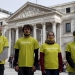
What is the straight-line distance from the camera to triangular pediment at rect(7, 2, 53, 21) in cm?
4225

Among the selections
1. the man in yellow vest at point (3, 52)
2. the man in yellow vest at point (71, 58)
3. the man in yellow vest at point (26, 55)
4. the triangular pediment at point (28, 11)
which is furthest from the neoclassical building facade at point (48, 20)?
the man in yellow vest at point (26, 55)

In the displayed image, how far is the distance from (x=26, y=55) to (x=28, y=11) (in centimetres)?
3940

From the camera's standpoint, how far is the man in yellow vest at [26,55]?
545 cm

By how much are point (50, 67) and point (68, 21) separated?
113 feet

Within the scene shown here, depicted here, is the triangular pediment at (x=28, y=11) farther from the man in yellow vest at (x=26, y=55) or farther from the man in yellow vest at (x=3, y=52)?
the man in yellow vest at (x=26, y=55)

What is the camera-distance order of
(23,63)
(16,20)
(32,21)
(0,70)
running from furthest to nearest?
1. (16,20)
2. (32,21)
3. (0,70)
4. (23,63)

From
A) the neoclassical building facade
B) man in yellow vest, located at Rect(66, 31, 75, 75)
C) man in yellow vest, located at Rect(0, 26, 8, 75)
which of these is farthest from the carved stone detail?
man in yellow vest, located at Rect(66, 31, 75, 75)

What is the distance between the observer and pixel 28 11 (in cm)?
4447

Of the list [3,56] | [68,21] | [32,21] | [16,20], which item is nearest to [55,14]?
[68,21]

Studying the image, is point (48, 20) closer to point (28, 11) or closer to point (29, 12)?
point (29, 12)

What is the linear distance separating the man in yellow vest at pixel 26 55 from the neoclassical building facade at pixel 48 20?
3330 cm

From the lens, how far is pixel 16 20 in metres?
45.6

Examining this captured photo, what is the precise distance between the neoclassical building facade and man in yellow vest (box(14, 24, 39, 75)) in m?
33.3

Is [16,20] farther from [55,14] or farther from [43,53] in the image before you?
[43,53]
